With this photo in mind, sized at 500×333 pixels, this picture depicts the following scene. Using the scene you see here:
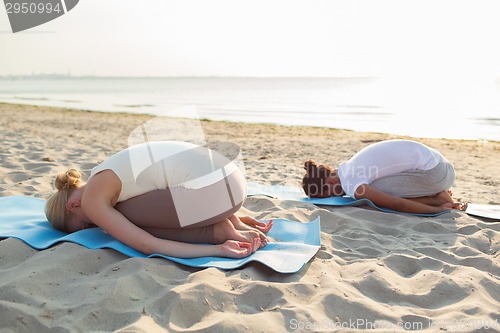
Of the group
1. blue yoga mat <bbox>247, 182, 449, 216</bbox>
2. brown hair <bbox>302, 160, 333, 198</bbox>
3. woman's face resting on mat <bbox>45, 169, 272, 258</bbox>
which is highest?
woman's face resting on mat <bbox>45, 169, 272, 258</bbox>

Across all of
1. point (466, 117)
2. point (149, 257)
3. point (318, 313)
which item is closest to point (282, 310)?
point (318, 313)

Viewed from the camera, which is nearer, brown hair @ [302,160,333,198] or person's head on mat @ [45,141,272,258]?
person's head on mat @ [45,141,272,258]

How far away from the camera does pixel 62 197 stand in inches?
126

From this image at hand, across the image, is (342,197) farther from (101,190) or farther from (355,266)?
(101,190)

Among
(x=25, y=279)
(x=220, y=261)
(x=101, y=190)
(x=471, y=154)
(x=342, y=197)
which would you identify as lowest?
(x=471, y=154)

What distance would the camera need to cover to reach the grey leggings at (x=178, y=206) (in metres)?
3.08

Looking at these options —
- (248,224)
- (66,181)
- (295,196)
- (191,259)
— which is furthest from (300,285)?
(295,196)

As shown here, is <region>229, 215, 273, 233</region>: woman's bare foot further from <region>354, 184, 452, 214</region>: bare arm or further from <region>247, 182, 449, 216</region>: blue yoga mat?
<region>354, 184, 452, 214</region>: bare arm

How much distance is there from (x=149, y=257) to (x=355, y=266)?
1215mm

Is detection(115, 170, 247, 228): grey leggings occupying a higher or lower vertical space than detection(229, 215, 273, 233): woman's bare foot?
higher

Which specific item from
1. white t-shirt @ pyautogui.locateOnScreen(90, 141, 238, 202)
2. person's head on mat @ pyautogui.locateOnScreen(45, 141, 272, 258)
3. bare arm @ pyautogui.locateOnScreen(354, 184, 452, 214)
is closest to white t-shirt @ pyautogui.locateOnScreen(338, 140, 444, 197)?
bare arm @ pyautogui.locateOnScreen(354, 184, 452, 214)

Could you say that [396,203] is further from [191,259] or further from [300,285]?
[191,259]

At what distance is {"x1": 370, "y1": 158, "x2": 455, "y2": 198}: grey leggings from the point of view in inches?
174

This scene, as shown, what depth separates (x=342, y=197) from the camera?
15.6ft
